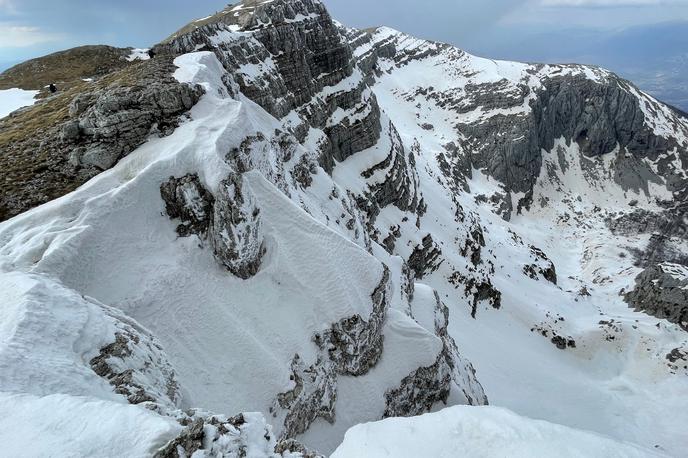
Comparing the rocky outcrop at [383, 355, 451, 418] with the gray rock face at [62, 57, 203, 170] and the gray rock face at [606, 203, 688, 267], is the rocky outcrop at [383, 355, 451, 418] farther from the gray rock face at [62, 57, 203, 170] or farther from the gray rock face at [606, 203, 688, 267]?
the gray rock face at [606, 203, 688, 267]

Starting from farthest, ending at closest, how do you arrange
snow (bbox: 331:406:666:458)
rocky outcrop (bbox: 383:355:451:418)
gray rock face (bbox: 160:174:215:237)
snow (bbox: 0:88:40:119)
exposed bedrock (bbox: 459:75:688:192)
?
exposed bedrock (bbox: 459:75:688:192), snow (bbox: 0:88:40:119), rocky outcrop (bbox: 383:355:451:418), gray rock face (bbox: 160:174:215:237), snow (bbox: 331:406:666:458)

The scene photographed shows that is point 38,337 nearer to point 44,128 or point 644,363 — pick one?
point 44,128

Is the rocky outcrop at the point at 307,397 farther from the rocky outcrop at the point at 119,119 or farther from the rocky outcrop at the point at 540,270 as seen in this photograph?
the rocky outcrop at the point at 540,270

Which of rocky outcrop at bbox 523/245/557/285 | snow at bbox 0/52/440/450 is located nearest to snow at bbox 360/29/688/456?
rocky outcrop at bbox 523/245/557/285

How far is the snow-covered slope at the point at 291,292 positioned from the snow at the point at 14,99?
16.2 metres

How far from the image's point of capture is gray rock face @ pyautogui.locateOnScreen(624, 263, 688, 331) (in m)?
61.5

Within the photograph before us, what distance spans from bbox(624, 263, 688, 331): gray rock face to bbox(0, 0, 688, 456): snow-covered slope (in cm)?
85

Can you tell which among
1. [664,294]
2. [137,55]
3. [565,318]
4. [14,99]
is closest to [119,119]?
[14,99]

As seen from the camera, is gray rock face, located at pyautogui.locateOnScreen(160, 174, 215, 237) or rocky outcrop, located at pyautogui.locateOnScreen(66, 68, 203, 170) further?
rocky outcrop, located at pyautogui.locateOnScreen(66, 68, 203, 170)

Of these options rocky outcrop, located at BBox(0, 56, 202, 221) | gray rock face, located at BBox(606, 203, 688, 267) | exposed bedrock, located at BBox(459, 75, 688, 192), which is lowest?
gray rock face, located at BBox(606, 203, 688, 267)

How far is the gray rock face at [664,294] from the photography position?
61.5m

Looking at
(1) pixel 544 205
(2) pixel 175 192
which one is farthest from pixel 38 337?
(1) pixel 544 205

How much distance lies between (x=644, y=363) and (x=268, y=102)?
2627 inches

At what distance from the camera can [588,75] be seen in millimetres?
147875
